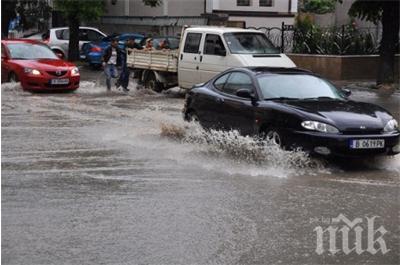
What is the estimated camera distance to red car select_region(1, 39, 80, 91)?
18781 millimetres

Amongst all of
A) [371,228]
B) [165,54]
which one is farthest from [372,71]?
[371,228]

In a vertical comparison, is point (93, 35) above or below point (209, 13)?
below

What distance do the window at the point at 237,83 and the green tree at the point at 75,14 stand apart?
1861cm

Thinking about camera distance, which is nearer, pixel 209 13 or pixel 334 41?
pixel 334 41

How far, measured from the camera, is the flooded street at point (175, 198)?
5.71 meters

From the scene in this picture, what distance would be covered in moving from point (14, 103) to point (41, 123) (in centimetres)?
352

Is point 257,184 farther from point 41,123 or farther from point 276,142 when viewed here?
point 41,123

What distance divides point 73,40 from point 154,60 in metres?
10.1

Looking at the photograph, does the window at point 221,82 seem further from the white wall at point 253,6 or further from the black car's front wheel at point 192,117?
the white wall at point 253,6

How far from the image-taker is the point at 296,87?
10.2 metres

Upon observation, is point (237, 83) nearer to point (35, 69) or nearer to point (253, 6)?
point (35, 69)

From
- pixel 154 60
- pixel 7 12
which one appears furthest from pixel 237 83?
pixel 7 12

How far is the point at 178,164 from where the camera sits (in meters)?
9.52

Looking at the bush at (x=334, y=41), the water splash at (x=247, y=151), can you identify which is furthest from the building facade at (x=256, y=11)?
the water splash at (x=247, y=151)
